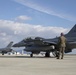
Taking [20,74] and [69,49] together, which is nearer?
[20,74]

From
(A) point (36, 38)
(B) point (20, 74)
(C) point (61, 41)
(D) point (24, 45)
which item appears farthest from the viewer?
(D) point (24, 45)

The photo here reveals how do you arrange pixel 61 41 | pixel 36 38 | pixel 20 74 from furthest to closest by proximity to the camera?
1. pixel 36 38
2. pixel 61 41
3. pixel 20 74

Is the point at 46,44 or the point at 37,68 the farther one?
the point at 46,44

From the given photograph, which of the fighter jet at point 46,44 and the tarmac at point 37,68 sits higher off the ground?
the fighter jet at point 46,44

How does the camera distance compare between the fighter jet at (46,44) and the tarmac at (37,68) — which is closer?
the tarmac at (37,68)

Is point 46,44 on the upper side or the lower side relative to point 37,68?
upper

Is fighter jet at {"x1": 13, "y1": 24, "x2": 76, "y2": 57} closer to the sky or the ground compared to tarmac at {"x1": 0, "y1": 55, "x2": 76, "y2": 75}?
closer to the sky

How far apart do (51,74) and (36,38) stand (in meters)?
23.1

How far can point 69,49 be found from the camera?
103ft

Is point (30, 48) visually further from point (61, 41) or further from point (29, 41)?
point (61, 41)

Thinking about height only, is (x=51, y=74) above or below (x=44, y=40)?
below

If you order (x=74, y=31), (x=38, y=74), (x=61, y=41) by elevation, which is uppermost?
(x=74, y=31)

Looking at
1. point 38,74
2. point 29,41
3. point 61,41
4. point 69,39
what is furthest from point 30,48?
point 38,74

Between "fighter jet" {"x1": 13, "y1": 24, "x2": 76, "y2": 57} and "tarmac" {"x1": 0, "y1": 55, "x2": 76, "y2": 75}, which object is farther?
"fighter jet" {"x1": 13, "y1": 24, "x2": 76, "y2": 57}
